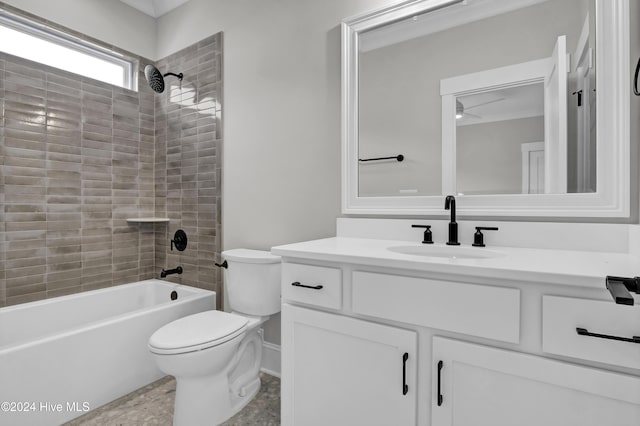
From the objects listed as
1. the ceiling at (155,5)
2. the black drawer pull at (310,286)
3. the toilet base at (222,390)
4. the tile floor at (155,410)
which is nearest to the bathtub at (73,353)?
the tile floor at (155,410)

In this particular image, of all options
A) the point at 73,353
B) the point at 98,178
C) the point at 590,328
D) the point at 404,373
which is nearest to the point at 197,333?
the point at 73,353

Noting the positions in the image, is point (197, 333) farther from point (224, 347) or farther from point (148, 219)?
point (148, 219)

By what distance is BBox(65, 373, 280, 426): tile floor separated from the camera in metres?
1.59

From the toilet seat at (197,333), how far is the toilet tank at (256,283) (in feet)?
0.41

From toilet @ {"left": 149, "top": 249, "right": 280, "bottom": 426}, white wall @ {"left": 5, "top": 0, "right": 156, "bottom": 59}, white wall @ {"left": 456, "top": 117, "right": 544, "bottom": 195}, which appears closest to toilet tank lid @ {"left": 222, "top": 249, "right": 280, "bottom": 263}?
toilet @ {"left": 149, "top": 249, "right": 280, "bottom": 426}

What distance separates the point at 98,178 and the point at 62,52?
35.3 inches

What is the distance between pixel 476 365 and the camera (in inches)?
35.8

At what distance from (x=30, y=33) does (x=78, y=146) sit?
2.44 feet

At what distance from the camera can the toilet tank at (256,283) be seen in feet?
5.90

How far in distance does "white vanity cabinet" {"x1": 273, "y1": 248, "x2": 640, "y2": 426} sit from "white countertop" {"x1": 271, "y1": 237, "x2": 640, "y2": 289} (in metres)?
0.01

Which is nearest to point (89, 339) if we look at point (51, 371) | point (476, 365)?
point (51, 371)

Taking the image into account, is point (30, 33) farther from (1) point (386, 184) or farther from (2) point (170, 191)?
(1) point (386, 184)

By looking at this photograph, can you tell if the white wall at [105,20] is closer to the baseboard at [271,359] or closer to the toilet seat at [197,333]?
the toilet seat at [197,333]

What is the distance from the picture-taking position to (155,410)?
1.68 meters
